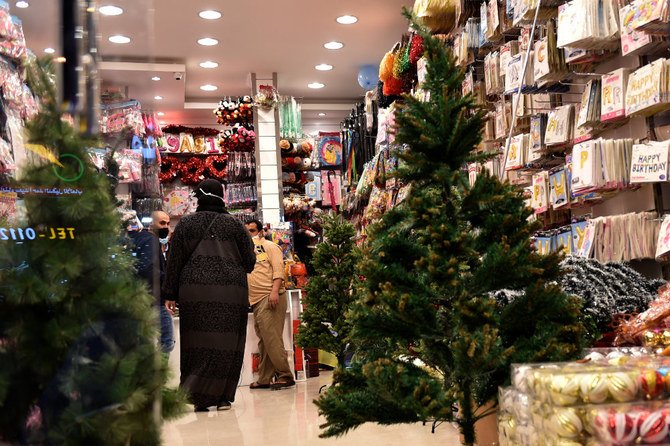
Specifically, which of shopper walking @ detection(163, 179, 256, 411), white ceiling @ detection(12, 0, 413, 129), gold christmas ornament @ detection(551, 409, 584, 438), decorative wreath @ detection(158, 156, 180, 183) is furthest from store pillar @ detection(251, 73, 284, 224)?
gold christmas ornament @ detection(551, 409, 584, 438)

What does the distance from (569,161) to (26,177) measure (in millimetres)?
3363

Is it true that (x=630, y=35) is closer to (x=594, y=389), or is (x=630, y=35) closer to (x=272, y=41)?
(x=594, y=389)

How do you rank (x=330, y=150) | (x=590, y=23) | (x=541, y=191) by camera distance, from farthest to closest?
1. (x=330, y=150)
2. (x=541, y=191)
3. (x=590, y=23)

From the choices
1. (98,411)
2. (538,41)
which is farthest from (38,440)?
(538,41)

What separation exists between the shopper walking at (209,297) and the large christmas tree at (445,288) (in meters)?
2.88

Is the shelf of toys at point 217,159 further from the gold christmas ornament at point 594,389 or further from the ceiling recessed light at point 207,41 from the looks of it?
the gold christmas ornament at point 594,389

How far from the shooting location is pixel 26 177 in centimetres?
131

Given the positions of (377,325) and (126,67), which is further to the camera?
(377,325)

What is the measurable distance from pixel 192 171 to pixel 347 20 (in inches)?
160

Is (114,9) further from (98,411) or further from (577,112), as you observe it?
(577,112)

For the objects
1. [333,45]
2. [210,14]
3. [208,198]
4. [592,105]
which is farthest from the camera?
[333,45]

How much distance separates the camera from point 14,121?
4.68ft

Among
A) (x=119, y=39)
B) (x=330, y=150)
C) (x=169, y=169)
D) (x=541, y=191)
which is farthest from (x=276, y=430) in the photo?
(x=169, y=169)

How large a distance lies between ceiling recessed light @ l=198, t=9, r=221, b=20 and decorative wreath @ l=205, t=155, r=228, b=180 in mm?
3705
